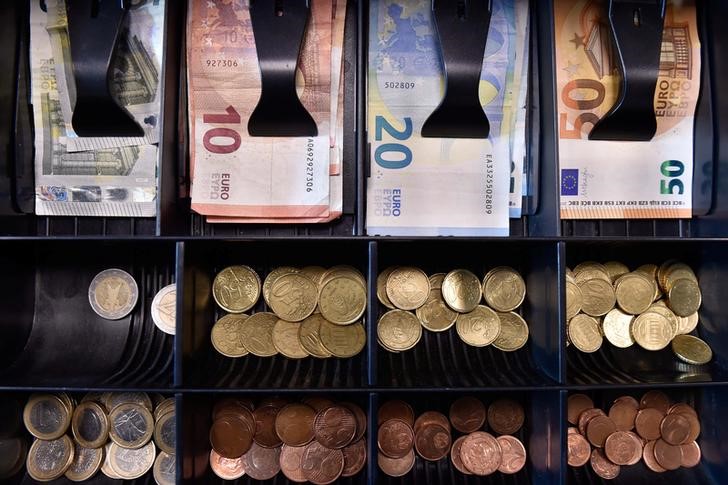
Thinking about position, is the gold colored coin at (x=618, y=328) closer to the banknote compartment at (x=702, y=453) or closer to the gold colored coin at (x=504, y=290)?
the banknote compartment at (x=702, y=453)

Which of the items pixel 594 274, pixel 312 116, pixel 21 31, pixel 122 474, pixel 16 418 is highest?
pixel 21 31

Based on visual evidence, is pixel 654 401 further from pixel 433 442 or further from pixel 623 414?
pixel 433 442

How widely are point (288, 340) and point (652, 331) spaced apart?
3.26 ft

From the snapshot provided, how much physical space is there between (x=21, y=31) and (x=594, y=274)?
172cm

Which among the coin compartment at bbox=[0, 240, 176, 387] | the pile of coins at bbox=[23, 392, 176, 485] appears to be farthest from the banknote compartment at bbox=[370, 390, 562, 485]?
the coin compartment at bbox=[0, 240, 176, 387]

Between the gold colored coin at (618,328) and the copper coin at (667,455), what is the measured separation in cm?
28

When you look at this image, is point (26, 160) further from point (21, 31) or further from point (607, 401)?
point (607, 401)

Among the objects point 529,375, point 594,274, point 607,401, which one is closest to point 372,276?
point 529,375

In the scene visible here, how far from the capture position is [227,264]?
1.31 metres

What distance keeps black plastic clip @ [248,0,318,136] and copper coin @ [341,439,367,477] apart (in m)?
0.91

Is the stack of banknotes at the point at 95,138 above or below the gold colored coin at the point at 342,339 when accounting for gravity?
above

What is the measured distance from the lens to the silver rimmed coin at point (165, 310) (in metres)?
1.24

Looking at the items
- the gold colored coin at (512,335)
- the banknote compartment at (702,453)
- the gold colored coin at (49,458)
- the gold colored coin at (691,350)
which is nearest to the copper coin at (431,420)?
the gold colored coin at (512,335)

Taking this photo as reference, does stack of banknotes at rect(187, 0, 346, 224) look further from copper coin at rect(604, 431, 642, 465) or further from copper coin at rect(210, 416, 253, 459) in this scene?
copper coin at rect(604, 431, 642, 465)
